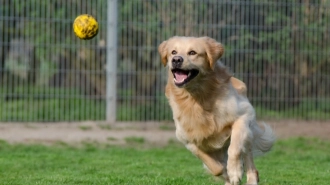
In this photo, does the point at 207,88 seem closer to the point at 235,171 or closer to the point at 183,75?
the point at 183,75

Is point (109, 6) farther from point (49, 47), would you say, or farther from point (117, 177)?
point (117, 177)

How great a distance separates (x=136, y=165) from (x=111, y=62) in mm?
4100

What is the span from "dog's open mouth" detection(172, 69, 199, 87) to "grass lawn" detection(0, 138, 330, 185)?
3.60ft

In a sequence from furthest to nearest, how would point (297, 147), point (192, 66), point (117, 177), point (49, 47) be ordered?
point (49, 47) < point (297, 147) < point (117, 177) < point (192, 66)

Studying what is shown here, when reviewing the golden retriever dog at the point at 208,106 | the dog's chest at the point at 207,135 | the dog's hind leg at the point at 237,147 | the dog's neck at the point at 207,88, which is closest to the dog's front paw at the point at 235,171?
the dog's hind leg at the point at 237,147

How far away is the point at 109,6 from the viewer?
13.0 m

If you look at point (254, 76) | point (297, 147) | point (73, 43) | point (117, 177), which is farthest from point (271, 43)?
point (117, 177)

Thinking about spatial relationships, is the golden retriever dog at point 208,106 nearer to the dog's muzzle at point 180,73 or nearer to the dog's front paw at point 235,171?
the dog's muzzle at point 180,73

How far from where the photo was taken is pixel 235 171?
6.82 m

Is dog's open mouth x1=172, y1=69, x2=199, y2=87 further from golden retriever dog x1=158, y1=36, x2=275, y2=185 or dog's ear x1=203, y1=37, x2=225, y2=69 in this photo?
dog's ear x1=203, y1=37, x2=225, y2=69

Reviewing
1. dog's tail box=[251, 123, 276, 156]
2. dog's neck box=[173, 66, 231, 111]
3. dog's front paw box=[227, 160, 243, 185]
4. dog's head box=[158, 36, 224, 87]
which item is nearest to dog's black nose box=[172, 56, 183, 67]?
dog's head box=[158, 36, 224, 87]

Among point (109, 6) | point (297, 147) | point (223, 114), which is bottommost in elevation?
point (297, 147)

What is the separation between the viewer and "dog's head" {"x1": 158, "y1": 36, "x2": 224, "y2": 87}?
7.01m

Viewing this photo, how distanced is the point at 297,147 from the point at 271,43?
7.46 feet
